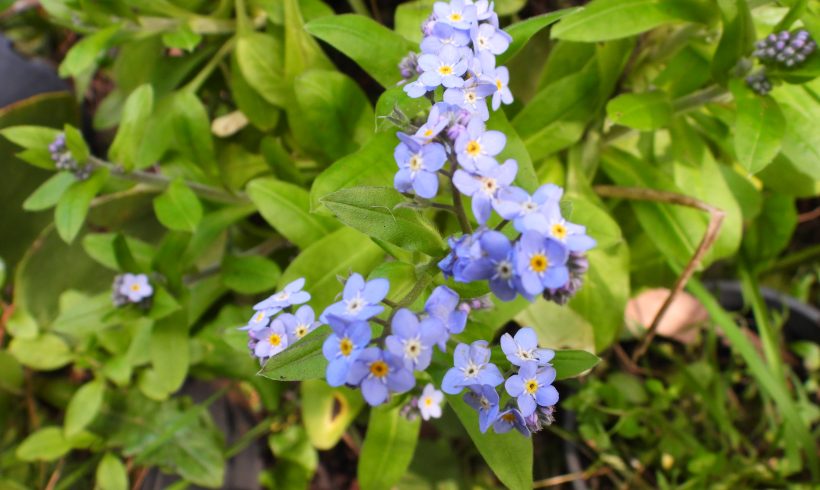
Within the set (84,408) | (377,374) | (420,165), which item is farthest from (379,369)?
(84,408)

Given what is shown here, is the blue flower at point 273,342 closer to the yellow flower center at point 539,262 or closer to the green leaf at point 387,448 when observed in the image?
the yellow flower center at point 539,262

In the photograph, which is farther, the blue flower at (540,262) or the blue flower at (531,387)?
the blue flower at (531,387)

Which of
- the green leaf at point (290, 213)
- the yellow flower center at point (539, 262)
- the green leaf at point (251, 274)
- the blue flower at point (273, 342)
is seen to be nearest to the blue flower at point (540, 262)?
the yellow flower center at point (539, 262)

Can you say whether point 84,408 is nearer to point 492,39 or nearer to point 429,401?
point 429,401

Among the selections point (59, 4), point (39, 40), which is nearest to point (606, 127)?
point (59, 4)

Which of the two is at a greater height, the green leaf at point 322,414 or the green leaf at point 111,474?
the green leaf at point 322,414

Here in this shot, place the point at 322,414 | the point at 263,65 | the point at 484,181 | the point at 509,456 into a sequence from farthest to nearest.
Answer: the point at 322,414 < the point at 263,65 < the point at 509,456 < the point at 484,181
